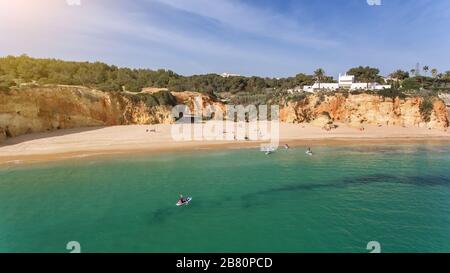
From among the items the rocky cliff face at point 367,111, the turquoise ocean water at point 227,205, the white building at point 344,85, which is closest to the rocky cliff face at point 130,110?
the rocky cliff face at point 367,111

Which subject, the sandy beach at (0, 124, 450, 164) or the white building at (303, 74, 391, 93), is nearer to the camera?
the sandy beach at (0, 124, 450, 164)

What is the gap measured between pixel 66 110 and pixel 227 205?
28.1m

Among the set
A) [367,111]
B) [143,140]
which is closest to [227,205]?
[143,140]

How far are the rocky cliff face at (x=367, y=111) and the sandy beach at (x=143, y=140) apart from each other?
2173 millimetres

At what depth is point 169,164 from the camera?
2623 centimetres

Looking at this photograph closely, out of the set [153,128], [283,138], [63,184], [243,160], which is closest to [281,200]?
[243,160]

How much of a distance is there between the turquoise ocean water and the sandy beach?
3.74 meters

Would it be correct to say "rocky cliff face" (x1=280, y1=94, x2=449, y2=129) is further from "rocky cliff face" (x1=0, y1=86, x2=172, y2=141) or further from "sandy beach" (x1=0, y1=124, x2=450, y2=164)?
"rocky cliff face" (x1=0, y1=86, x2=172, y2=141)

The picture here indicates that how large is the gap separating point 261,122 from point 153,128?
15.5m

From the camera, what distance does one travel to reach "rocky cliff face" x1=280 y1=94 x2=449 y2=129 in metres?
46.8

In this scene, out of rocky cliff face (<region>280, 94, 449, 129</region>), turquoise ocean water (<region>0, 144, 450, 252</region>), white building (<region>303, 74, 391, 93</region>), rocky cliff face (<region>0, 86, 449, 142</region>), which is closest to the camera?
turquoise ocean water (<region>0, 144, 450, 252</region>)

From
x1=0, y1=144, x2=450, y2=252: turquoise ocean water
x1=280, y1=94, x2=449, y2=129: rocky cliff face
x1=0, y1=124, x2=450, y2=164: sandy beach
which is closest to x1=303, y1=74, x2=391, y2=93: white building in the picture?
Answer: x1=280, y1=94, x2=449, y2=129: rocky cliff face

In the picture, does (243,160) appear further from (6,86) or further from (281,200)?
(6,86)

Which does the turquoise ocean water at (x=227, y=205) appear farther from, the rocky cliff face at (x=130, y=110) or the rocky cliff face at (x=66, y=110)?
the rocky cliff face at (x=130, y=110)
